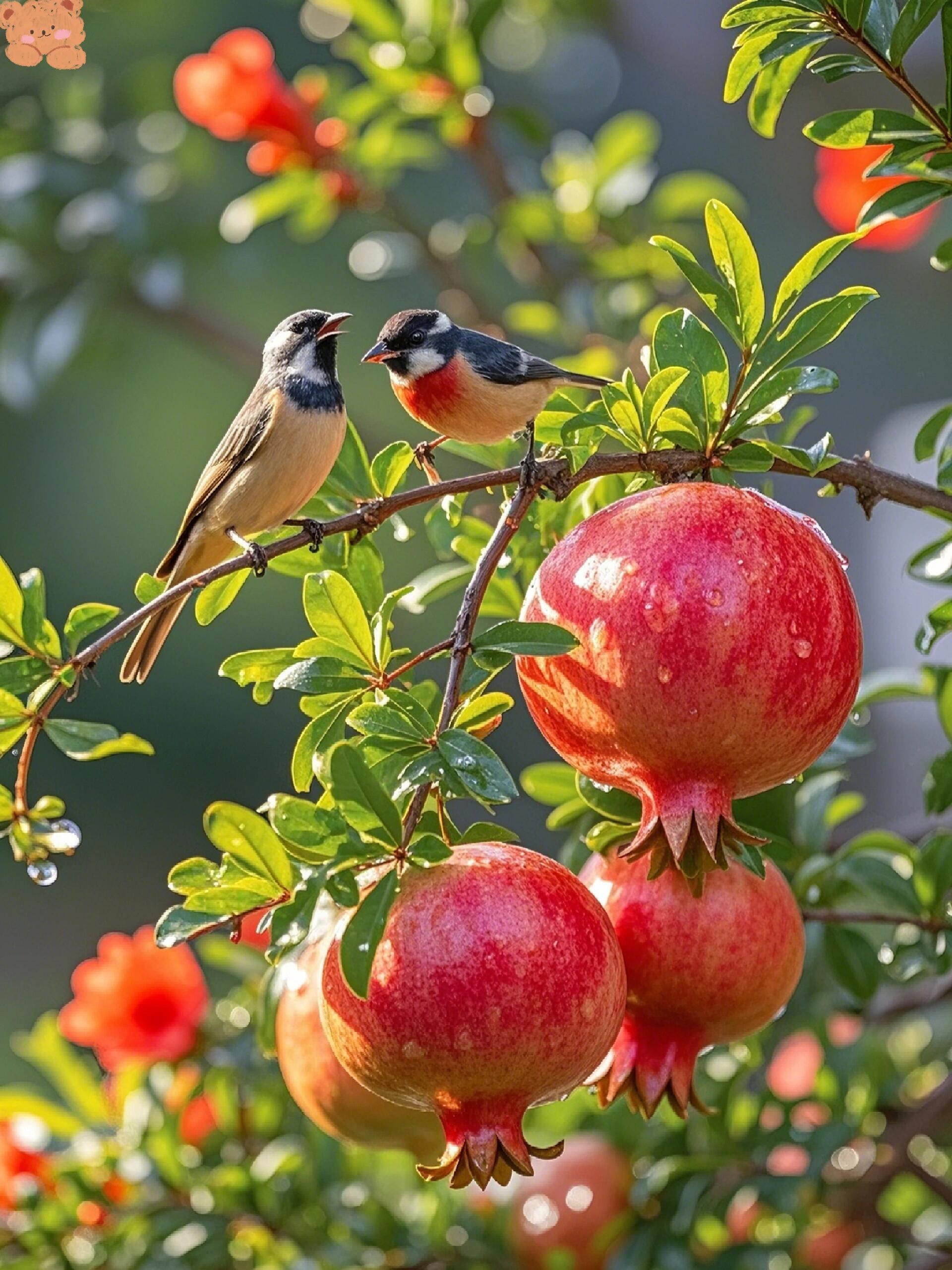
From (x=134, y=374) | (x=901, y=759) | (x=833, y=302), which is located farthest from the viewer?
(x=134, y=374)

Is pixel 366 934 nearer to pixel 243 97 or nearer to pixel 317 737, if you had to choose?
pixel 317 737

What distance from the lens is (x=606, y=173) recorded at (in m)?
2.52

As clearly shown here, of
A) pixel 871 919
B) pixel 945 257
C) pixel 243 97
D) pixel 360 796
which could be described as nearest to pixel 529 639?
pixel 360 796

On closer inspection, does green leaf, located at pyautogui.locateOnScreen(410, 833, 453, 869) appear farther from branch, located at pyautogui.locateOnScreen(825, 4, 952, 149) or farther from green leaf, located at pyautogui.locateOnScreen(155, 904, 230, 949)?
branch, located at pyautogui.locateOnScreen(825, 4, 952, 149)

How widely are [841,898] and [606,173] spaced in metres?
1.40

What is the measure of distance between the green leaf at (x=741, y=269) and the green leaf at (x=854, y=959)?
2.34ft

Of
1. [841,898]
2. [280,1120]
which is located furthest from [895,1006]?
[280,1120]

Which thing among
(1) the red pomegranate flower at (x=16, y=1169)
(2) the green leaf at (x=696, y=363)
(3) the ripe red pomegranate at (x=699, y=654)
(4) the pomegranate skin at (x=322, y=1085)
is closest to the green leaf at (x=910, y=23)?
(2) the green leaf at (x=696, y=363)

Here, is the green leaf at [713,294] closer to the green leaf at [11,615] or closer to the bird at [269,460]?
the bird at [269,460]

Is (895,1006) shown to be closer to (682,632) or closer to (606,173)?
(682,632)

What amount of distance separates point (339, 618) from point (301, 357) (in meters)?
0.77

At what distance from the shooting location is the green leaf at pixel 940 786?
146cm

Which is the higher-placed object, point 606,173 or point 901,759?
point 606,173

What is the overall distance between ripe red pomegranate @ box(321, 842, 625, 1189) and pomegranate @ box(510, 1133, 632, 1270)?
73 cm
